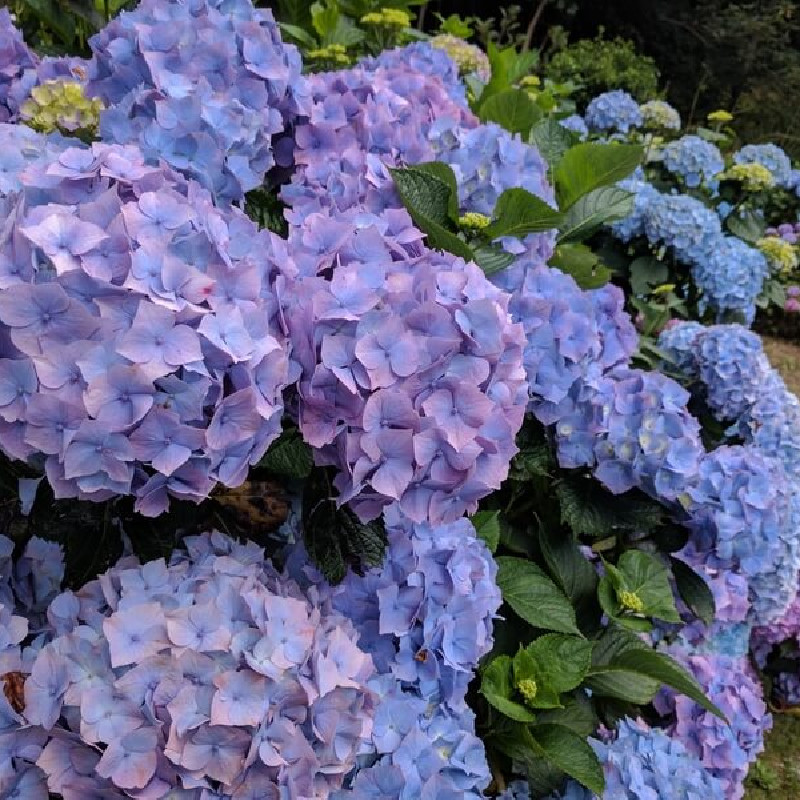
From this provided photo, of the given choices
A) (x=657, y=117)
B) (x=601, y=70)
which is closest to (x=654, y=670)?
(x=657, y=117)

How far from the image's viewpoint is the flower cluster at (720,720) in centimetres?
171

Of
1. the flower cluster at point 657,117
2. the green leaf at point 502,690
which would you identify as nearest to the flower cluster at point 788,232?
the flower cluster at point 657,117

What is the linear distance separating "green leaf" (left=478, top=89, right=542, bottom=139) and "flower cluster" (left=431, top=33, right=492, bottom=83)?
0.90 meters

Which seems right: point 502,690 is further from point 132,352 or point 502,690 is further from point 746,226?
point 746,226

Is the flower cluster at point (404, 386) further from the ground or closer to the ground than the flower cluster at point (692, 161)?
further from the ground

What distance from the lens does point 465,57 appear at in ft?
9.08

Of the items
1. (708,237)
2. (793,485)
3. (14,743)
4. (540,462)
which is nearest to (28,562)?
(14,743)

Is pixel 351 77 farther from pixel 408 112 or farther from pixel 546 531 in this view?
pixel 546 531

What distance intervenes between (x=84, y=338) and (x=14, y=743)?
1.56 ft

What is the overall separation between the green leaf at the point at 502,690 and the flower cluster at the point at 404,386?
490 millimetres

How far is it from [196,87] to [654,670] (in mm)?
1139

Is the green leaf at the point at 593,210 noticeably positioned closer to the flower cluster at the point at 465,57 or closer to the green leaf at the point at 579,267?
the green leaf at the point at 579,267

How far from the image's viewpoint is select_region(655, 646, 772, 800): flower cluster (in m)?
1.71

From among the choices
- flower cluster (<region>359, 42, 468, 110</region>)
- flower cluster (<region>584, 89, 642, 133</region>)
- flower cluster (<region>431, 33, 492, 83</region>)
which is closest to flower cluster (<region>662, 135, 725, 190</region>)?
flower cluster (<region>584, 89, 642, 133</region>)
